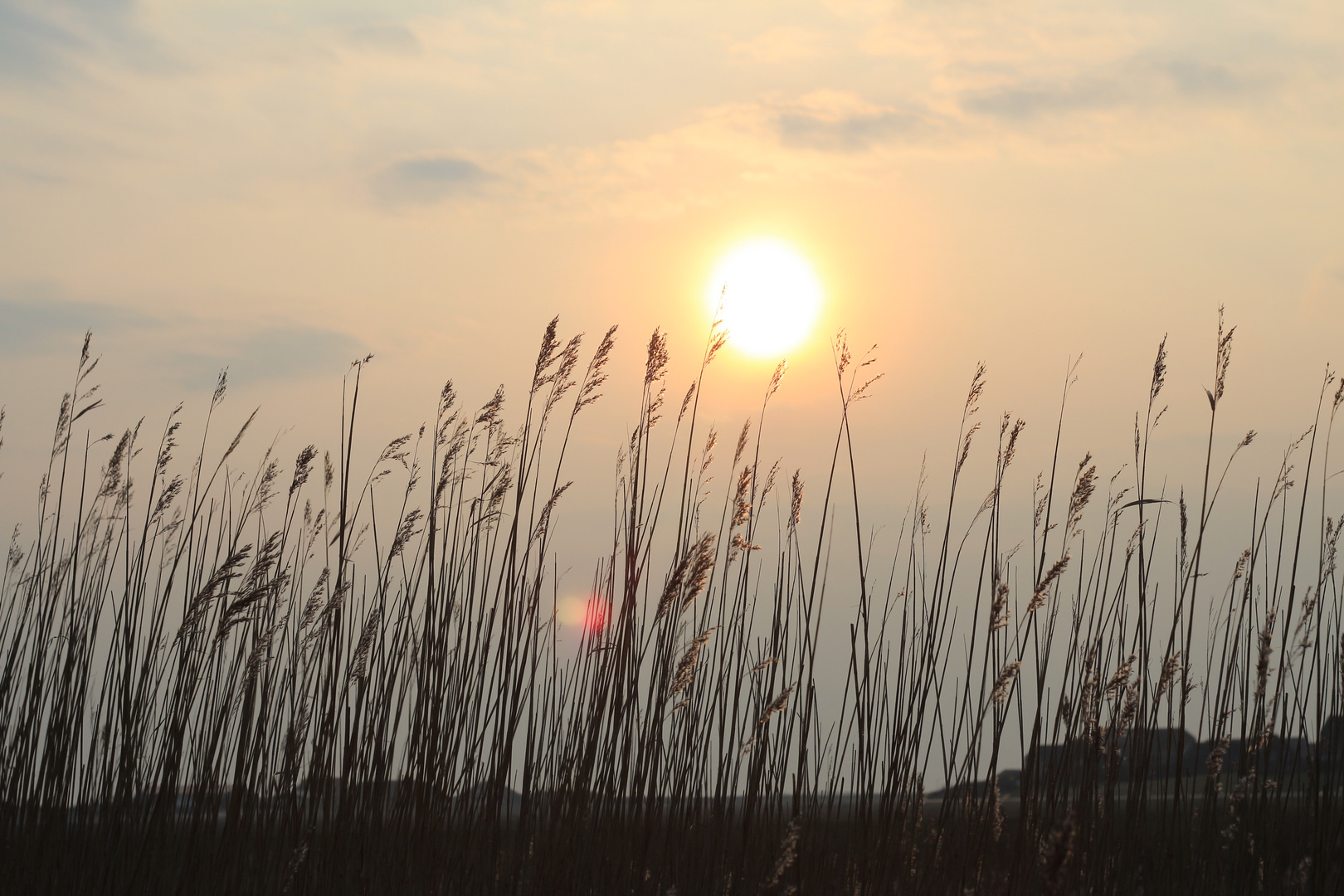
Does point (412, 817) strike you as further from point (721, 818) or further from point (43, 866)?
point (43, 866)

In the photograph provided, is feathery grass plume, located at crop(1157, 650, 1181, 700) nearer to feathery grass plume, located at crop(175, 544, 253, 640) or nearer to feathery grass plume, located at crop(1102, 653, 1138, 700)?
feathery grass plume, located at crop(1102, 653, 1138, 700)

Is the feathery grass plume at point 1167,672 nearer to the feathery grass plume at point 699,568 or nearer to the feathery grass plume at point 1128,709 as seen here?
the feathery grass plume at point 1128,709

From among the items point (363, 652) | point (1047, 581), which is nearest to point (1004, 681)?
point (1047, 581)

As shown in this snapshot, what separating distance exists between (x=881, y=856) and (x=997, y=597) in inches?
24.0

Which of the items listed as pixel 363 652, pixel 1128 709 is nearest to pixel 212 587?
Result: pixel 363 652

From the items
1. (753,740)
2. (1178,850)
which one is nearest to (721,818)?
(753,740)

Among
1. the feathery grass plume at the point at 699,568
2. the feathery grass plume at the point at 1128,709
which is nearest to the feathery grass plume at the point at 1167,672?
the feathery grass plume at the point at 1128,709

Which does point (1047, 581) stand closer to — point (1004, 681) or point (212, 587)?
point (1004, 681)

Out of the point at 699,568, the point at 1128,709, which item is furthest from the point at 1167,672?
the point at 699,568

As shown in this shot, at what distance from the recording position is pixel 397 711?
2.50 meters

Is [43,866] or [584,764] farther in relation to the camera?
[43,866]

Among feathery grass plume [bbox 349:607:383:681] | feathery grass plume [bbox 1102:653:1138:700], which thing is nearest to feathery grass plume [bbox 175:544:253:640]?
feathery grass plume [bbox 349:607:383:681]

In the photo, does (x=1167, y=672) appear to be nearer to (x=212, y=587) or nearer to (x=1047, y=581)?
(x=1047, y=581)

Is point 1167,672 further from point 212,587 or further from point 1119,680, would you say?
point 212,587
